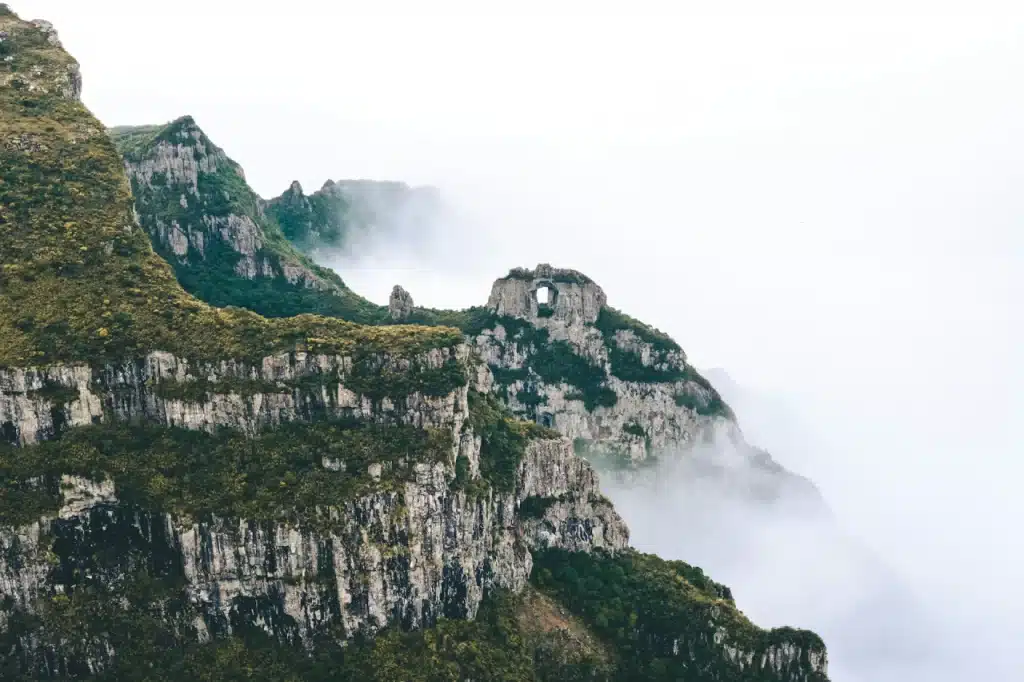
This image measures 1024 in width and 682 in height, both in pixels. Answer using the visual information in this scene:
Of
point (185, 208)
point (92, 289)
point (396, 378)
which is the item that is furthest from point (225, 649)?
point (185, 208)

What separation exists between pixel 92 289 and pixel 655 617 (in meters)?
79.1

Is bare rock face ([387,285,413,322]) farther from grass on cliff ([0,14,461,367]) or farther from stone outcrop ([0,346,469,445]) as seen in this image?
stone outcrop ([0,346,469,445])

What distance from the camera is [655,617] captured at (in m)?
121

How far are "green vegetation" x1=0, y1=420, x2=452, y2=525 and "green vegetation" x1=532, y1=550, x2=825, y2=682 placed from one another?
30606 mm

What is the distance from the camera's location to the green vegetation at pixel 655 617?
116 m

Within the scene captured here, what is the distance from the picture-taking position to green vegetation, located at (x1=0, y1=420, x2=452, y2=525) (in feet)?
313

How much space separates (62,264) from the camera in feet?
358

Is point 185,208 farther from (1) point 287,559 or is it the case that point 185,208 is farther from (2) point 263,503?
(1) point 287,559

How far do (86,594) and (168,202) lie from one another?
11521 centimetres

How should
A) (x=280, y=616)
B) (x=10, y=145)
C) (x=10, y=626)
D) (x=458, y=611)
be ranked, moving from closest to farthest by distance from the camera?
1. (x=10, y=626)
2. (x=280, y=616)
3. (x=458, y=611)
4. (x=10, y=145)

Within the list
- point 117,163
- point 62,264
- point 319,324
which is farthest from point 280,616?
point 117,163

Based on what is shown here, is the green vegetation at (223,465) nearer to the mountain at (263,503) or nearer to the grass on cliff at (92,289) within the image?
the mountain at (263,503)

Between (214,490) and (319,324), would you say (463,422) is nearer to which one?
(319,324)

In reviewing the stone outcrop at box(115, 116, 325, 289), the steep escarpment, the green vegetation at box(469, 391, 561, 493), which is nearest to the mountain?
the green vegetation at box(469, 391, 561, 493)
